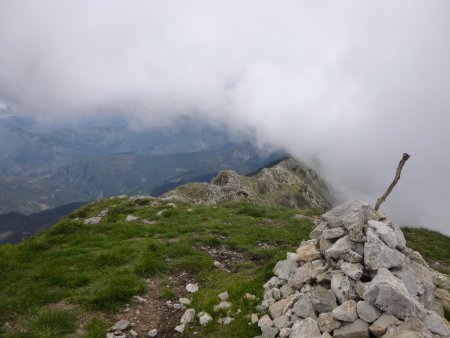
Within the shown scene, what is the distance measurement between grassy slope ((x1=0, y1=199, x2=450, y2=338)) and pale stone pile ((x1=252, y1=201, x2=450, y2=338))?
1422mm

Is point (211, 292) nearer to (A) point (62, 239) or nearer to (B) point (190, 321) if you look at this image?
(B) point (190, 321)

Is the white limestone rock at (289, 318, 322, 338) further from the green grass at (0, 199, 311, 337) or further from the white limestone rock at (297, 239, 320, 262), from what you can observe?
the white limestone rock at (297, 239, 320, 262)

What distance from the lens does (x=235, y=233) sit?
24.4 metres

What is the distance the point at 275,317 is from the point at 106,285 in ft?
26.4

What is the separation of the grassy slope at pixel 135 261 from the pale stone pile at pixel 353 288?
142 cm

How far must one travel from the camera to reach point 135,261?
61.7ft

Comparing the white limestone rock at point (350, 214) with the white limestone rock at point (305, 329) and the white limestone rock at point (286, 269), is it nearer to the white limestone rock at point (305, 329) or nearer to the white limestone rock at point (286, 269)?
the white limestone rock at point (286, 269)

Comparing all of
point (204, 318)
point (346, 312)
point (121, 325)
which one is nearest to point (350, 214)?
point (346, 312)

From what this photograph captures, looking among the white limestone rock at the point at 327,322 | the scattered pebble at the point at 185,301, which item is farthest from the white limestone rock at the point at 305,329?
the scattered pebble at the point at 185,301

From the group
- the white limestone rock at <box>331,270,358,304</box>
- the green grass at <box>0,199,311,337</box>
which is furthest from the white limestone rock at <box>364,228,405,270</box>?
the green grass at <box>0,199,311,337</box>

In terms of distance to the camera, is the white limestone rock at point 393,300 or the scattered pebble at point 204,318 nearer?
the white limestone rock at point 393,300

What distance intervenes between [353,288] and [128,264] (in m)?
11.7

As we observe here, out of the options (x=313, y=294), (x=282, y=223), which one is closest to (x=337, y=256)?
(x=313, y=294)

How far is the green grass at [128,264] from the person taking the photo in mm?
13853
